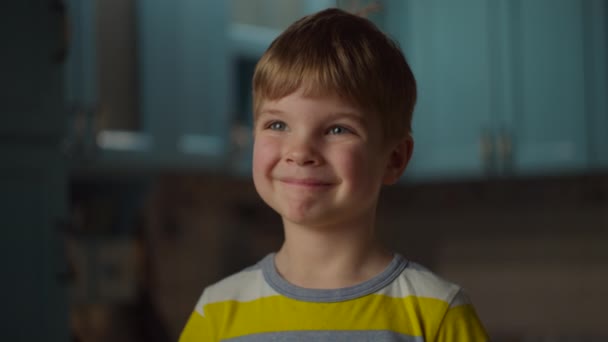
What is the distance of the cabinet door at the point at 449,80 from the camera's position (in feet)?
8.11

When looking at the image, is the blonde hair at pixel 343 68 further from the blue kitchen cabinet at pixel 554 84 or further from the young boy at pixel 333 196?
the blue kitchen cabinet at pixel 554 84

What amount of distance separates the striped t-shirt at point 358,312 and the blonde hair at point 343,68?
135 mm

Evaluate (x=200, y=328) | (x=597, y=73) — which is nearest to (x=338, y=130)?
(x=200, y=328)

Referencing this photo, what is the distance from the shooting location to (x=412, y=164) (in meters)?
2.68

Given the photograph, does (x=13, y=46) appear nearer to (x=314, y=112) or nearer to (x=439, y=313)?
(x=314, y=112)

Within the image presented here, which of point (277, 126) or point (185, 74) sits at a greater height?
point (185, 74)

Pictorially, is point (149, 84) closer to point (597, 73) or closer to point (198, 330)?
point (597, 73)

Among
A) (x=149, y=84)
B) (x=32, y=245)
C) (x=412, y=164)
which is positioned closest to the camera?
(x=32, y=245)

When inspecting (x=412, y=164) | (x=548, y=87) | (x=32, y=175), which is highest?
(x=548, y=87)

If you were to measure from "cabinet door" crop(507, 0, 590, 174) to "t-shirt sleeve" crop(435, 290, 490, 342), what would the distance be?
172 centimetres

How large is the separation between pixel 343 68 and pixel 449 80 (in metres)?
1.94

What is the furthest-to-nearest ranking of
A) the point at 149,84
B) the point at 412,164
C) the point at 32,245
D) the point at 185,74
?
the point at 412,164 → the point at 185,74 → the point at 149,84 → the point at 32,245

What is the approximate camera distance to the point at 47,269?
1.49 meters

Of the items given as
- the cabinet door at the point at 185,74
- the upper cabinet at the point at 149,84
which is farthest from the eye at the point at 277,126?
the cabinet door at the point at 185,74
